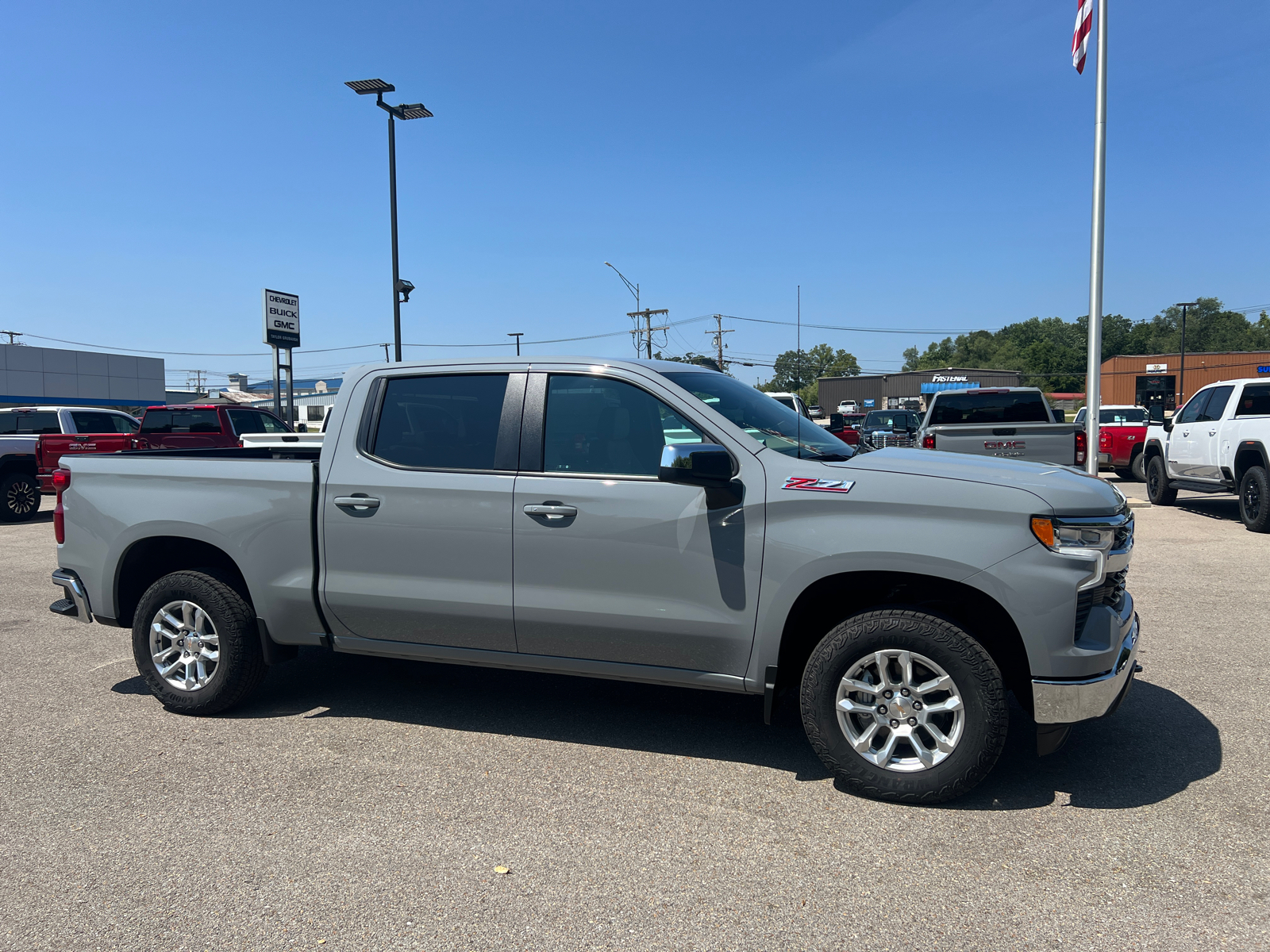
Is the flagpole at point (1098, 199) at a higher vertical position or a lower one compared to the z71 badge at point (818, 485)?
higher

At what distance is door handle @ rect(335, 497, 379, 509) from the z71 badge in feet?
6.65

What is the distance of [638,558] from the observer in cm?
403

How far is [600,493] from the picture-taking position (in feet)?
13.5

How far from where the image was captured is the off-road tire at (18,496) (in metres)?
14.1

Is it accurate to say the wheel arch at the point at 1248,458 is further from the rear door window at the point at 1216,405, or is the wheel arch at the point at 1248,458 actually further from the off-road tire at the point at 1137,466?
the off-road tire at the point at 1137,466

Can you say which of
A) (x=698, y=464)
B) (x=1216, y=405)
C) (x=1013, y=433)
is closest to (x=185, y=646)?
(x=698, y=464)

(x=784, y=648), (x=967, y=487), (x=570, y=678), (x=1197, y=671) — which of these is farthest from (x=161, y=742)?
(x=1197, y=671)

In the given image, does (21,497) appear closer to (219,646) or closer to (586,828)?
(219,646)

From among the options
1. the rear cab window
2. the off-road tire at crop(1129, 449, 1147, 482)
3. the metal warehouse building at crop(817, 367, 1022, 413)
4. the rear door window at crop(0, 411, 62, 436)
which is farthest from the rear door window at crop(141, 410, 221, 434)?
the metal warehouse building at crop(817, 367, 1022, 413)

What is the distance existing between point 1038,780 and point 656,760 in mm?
1695

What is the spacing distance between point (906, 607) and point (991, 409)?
36.6ft

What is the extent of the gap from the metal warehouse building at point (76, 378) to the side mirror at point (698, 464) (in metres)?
57.0

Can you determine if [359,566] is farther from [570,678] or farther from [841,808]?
[841,808]

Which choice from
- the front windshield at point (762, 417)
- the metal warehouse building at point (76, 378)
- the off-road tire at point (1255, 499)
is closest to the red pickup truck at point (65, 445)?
the front windshield at point (762, 417)
